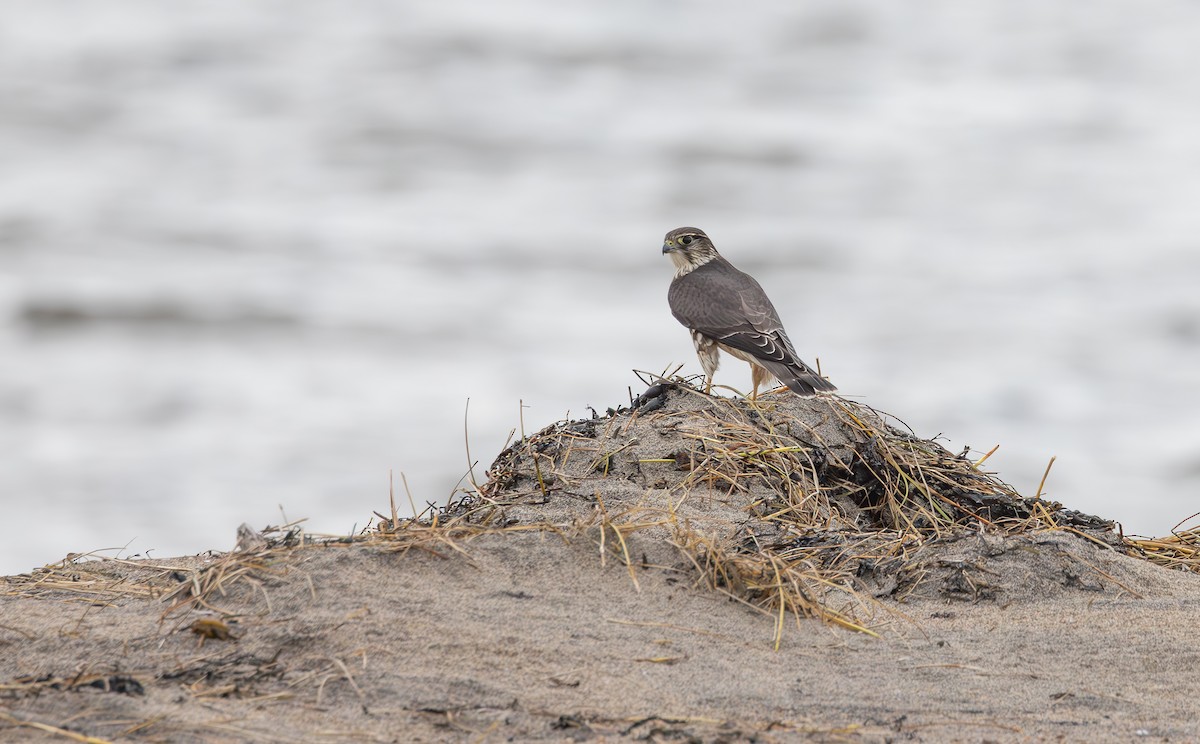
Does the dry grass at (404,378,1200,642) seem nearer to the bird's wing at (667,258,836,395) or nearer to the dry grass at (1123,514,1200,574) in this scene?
the dry grass at (1123,514,1200,574)

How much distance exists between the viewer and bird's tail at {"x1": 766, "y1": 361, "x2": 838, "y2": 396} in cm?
600

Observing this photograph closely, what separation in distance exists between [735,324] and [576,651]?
3857 millimetres

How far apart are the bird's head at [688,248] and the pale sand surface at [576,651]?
420cm

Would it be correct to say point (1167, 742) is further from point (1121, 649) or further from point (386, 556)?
point (386, 556)

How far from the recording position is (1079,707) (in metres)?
3.15

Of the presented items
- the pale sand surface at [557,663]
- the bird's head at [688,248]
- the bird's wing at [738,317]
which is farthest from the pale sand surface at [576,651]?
the bird's head at [688,248]

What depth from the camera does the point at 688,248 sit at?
818cm

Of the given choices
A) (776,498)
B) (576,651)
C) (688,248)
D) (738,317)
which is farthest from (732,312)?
(576,651)

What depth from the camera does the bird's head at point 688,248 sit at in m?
8.15

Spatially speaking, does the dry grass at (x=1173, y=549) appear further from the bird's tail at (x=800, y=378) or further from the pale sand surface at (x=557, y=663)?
the bird's tail at (x=800, y=378)

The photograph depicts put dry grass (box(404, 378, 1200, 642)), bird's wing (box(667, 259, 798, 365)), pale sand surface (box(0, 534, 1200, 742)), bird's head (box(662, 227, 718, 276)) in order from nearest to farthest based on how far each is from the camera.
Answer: pale sand surface (box(0, 534, 1200, 742)) → dry grass (box(404, 378, 1200, 642)) → bird's wing (box(667, 259, 798, 365)) → bird's head (box(662, 227, 718, 276))

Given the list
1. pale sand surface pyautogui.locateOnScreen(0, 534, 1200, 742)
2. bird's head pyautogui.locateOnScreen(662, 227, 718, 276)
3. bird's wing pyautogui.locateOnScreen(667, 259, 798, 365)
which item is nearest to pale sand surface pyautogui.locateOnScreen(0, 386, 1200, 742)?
pale sand surface pyautogui.locateOnScreen(0, 534, 1200, 742)

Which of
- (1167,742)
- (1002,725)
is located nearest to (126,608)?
(1002,725)

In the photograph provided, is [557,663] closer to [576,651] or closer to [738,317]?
[576,651]
